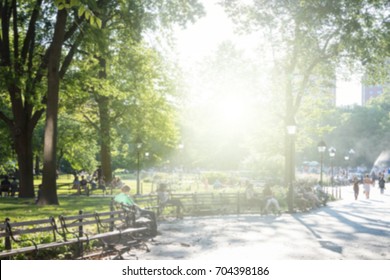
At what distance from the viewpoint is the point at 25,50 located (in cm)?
2434

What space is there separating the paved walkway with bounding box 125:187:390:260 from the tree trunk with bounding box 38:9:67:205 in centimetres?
575

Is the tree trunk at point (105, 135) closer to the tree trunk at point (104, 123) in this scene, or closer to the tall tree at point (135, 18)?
the tree trunk at point (104, 123)

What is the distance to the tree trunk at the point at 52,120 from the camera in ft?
65.9

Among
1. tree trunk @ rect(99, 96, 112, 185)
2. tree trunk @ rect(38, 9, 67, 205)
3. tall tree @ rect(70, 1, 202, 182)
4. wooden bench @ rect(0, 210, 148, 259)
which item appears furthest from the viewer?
tree trunk @ rect(99, 96, 112, 185)

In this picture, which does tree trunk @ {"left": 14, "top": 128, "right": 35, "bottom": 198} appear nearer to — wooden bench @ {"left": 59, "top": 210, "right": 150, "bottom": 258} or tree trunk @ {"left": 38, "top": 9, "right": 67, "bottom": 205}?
tree trunk @ {"left": 38, "top": 9, "right": 67, "bottom": 205}

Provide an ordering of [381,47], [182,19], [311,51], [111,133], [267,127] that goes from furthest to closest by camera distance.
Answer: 1. [267,127]
2. [111,133]
3. [311,51]
4. [381,47]
5. [182,19]

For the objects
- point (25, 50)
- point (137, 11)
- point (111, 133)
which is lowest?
point (111, 133)

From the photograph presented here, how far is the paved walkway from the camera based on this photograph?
37.1 feet

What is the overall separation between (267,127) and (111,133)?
48.5 feet

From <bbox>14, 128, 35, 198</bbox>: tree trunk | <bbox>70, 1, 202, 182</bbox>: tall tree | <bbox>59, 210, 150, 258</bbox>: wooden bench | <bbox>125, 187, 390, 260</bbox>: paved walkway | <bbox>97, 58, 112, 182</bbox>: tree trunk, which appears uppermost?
<bbox>70, 1, 202, 182</bbox>: tall tree

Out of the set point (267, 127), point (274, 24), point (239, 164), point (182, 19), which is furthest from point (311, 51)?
point (239, 164)

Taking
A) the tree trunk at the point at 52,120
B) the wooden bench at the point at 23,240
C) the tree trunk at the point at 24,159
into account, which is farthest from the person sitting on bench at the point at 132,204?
the tree trunk at the point at 24,159

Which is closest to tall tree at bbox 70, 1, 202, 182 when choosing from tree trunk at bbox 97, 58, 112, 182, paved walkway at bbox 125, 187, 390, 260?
tree trunk at bbox 97, 58, 112, 182

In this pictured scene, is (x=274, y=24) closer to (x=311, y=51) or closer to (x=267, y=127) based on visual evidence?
(x=311, y=51)
